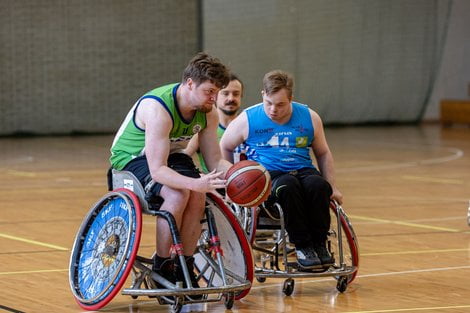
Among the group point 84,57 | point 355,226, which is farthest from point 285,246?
point 84,57

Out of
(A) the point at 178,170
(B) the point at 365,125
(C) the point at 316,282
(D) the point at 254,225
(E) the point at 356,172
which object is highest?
(A) the point at 178,170

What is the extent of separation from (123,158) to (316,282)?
1132 mm

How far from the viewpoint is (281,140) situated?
4680 mm

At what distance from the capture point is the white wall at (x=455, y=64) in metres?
15.4

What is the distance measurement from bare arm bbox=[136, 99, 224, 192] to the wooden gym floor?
1.73 feet

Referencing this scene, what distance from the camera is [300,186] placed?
448 cm

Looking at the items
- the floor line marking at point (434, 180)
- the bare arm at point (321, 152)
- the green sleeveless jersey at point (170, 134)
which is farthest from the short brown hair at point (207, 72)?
the floor line marking at point (434, 180)

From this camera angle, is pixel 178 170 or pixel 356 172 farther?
pixel 356 172

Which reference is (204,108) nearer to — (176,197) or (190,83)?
(190,83)

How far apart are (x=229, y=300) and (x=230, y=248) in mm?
231

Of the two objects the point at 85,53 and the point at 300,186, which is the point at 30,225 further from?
the point at 85,53

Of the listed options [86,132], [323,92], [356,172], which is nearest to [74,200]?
[356,172]

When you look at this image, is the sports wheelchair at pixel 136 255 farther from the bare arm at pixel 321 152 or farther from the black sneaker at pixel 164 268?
the bare arm at pixel 321 152

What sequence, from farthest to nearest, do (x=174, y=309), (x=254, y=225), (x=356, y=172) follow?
(x=356, y=172) < (x=254, y=225) < (x=174, y=309)
